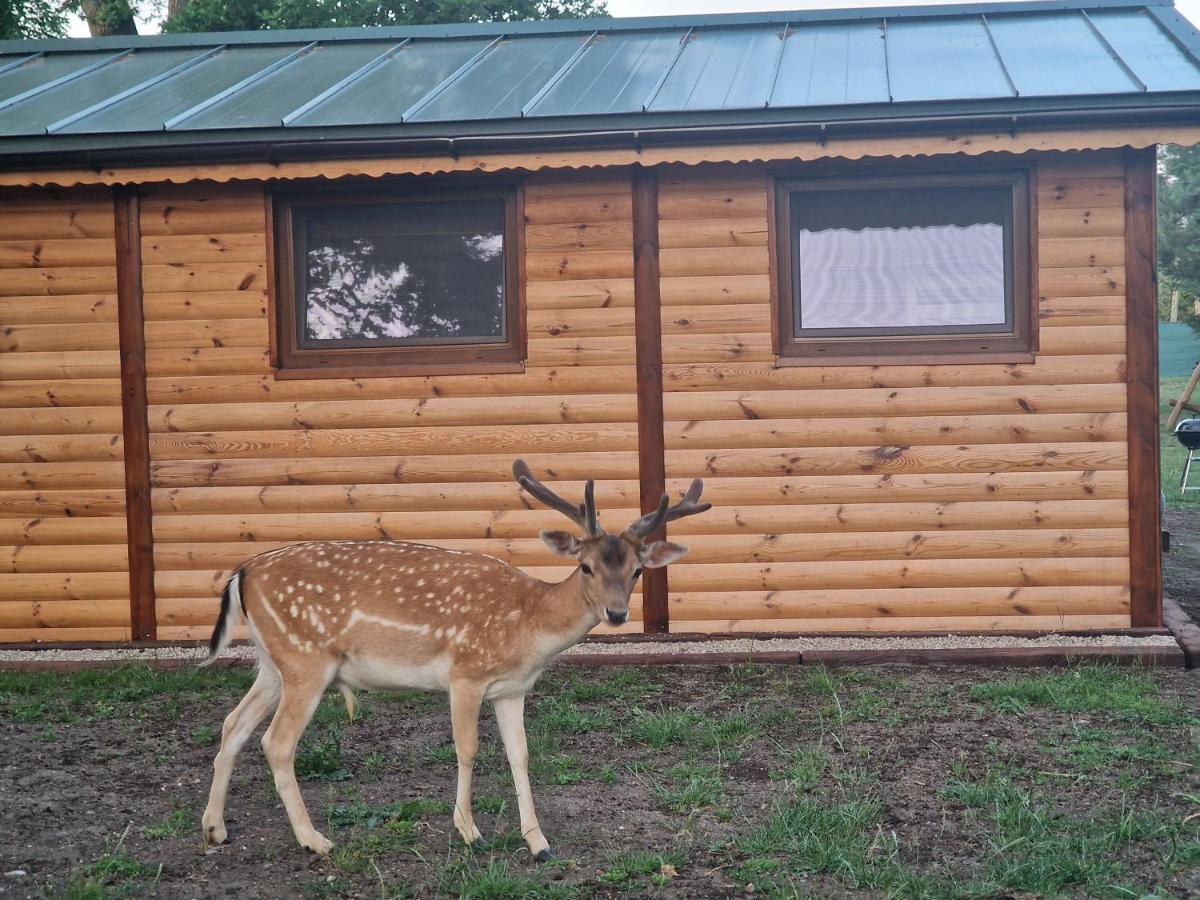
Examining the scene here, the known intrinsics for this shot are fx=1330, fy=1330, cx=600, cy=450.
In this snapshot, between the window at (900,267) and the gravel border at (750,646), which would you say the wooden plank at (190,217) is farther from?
the window at (900,267)

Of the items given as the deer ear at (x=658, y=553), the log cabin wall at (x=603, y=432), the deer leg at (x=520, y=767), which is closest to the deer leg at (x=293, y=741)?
the deer leg at (x=520, y=767)

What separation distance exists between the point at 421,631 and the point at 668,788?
1.27 m

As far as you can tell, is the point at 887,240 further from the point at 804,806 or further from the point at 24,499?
the point at 24,499

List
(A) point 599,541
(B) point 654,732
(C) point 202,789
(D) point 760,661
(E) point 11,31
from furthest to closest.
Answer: (E) point 11,31 → (D) point 760,661 → (B) point 654,732 → (C) point 202,789 → (A) point 599,541

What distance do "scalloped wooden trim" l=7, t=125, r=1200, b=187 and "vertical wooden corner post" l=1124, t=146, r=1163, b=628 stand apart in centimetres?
42

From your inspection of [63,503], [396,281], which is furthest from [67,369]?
[396,281]

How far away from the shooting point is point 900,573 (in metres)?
7.95

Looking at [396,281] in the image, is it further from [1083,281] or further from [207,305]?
[1083,281]

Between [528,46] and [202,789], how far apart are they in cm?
640

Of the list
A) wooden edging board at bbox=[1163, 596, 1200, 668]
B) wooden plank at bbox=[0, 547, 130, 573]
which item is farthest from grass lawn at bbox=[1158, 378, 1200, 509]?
wooden plank at bbox=[0, 547, 130, 573]

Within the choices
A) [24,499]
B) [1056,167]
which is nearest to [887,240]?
[1056,167]

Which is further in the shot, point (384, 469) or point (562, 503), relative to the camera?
point (384, 469)

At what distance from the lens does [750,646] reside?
7809 mm

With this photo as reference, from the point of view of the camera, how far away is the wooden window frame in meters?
7.86
